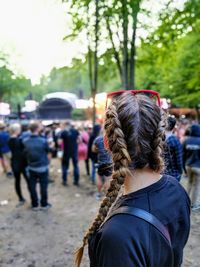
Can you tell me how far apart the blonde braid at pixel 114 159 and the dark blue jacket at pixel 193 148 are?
17.1 ft

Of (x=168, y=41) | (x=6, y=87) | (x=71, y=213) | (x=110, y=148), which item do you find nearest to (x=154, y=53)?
(x=168, y=41)

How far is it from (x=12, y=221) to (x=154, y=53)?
8.50m

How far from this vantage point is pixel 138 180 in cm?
130

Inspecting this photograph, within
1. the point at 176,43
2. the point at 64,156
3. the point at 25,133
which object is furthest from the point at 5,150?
the point at 176,43

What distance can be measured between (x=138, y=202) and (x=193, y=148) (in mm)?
5330

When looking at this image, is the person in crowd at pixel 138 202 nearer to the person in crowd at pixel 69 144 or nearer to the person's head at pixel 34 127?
the person's head at pixel 34 127

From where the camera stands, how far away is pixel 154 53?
12680 millimetres

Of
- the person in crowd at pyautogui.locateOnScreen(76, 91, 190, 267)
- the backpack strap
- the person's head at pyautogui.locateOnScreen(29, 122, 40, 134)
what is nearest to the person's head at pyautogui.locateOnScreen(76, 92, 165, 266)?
the person in crowd at pyautogui.locateOnScreen(76, 91, 190, 267)

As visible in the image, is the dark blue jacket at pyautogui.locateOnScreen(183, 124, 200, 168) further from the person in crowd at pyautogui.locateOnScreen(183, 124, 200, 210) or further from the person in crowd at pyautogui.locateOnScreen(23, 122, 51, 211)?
the person in crowd at pyautogui.locateOnScreen(23, 122, 51, 211)

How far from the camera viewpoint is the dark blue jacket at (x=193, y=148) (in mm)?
6289

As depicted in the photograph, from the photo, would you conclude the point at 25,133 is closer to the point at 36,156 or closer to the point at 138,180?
the point at 36,156

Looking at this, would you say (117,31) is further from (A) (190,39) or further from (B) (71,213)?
(B) (71,213)

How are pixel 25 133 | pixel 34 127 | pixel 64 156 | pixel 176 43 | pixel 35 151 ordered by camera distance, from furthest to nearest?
pixel 176 43
pixel 64 156
pixel 25 133
pixel 35 151
pixel 34 127

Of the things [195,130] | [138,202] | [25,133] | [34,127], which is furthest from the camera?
[25,133]
